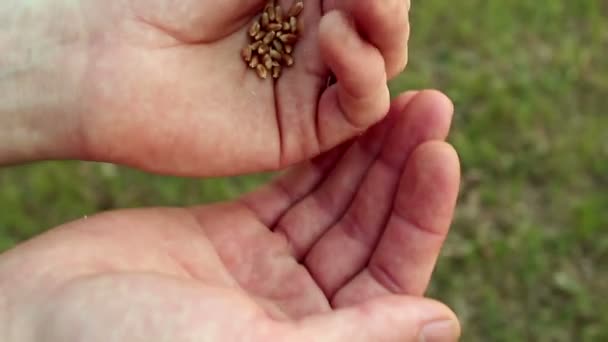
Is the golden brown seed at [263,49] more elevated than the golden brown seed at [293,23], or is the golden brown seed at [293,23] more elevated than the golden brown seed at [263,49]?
the golden brown seed at [293,23]

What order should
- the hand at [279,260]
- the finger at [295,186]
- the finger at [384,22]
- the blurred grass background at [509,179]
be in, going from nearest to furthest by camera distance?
the hand at [279,260], the finger at [384,22], the finger at [295,186], the blurred grass background at [509,179]

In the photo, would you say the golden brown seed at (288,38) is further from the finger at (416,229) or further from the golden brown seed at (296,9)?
the finger at (416,229)

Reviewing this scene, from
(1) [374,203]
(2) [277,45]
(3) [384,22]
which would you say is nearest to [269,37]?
(2) [277,45]

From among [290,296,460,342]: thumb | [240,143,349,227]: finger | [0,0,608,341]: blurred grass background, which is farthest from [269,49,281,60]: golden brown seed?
[0,0,608,341]: blurred grass background

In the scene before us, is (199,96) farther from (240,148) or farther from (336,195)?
(336,195)

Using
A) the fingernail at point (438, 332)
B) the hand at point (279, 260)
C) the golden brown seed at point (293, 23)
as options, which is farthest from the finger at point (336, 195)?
the fingernail at point (438, 332)

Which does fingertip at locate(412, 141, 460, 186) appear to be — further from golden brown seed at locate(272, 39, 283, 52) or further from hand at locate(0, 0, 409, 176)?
golden brown seed at locate(272, 39, 283, 52)

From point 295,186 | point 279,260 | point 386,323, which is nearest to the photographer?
point 386,323

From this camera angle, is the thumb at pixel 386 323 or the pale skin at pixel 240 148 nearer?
the thumb at pixel 386 323
